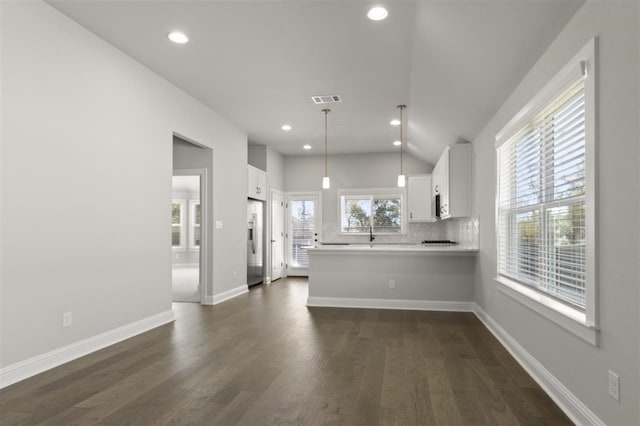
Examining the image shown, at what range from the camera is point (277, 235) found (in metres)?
8.74

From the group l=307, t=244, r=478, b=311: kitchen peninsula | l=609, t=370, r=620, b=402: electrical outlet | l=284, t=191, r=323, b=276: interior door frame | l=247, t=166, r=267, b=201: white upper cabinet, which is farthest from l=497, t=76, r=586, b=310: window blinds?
l=284, t=191, r=323, b=276: interior door frame

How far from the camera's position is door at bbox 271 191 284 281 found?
27.6 feet

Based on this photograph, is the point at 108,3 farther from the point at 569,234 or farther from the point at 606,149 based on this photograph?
the point at 569,234

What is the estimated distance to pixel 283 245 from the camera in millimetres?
8969

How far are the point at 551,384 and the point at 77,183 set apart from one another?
393 centimetres

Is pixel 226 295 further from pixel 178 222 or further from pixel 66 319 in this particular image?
pixel 178 222

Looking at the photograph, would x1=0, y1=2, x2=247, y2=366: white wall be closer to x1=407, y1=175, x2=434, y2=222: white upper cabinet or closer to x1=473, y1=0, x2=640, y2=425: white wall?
x1=473, y1=0, x2=640, y2=425: white wall

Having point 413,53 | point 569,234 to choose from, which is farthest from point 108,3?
point 569,234

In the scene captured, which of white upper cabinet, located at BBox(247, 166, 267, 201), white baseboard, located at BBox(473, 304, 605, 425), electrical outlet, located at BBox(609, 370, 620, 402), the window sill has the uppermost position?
white upper cabinet, located at BBox(247, 166, 267, 201)

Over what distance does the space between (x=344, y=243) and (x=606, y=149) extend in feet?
22.6

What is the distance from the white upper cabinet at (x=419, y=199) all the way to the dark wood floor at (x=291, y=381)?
3.88 m

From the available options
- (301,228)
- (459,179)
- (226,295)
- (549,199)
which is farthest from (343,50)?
(301,228)

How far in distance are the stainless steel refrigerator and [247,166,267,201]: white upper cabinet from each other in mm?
141

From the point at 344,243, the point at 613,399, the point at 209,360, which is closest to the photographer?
the point at 613,399
